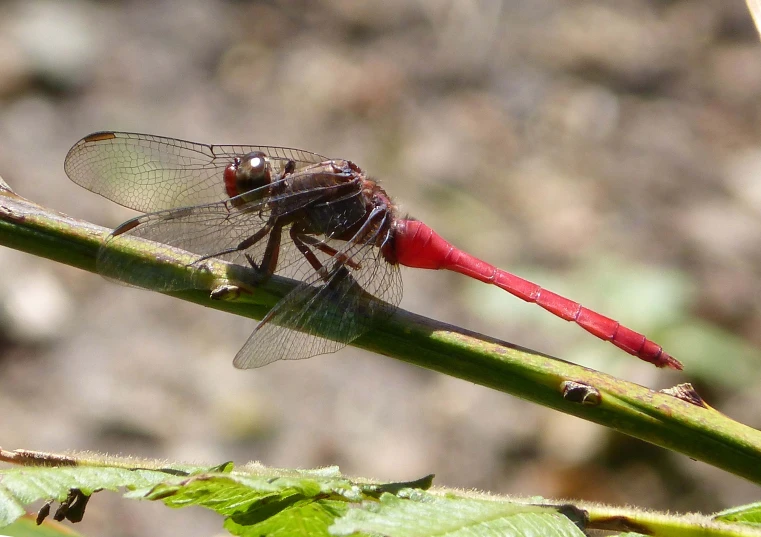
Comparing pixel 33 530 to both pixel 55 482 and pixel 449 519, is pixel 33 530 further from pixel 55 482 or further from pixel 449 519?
pixel 449 519

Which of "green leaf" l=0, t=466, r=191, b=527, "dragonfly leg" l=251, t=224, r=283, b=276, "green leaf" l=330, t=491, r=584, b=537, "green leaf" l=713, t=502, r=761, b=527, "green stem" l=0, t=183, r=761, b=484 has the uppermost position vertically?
"dragonfly leg" l=251, t=224, r=283, b=276

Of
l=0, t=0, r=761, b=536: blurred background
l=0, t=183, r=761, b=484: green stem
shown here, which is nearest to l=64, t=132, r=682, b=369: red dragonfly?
l=0, t=183, r=761, b=484: green stem

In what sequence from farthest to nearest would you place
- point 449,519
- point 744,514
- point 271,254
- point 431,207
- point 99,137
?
1. point 431,207
2. point 99,137
3. point 271,254
4. point 744,514
5. point 449,519

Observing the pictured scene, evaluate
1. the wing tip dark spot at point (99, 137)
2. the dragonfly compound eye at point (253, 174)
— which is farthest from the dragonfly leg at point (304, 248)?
the wing tip dark spot at point (99, 137)

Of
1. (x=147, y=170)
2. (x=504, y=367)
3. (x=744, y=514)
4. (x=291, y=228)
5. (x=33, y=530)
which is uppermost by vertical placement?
(x=147, y=170)

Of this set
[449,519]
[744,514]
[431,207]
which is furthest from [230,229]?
[431,207]

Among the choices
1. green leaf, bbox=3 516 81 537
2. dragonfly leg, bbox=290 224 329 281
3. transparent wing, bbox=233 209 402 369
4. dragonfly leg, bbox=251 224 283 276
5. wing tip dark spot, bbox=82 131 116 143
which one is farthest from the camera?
wing tip dark spot, bbox=82 131 116 143

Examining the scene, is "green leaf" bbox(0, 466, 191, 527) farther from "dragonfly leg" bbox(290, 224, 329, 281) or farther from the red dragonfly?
"dragonfly leg" bbox(290, 224, 329, 281)

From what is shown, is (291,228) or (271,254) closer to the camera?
(271,254)
